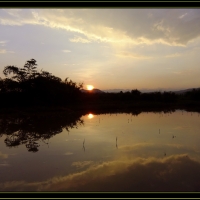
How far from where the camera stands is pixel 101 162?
588cm

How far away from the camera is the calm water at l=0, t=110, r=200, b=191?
14.7 feet

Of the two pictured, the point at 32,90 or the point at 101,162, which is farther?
the point at 32,90

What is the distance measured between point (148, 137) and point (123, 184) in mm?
4826

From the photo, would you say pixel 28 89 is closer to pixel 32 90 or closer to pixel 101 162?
pixel 32 90

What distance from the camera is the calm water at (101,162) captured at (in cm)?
449

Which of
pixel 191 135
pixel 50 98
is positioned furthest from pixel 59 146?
pixel 50 98

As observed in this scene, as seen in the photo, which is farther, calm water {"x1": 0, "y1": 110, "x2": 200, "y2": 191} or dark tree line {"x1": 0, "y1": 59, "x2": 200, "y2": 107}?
dark tree line {"x1": 0, "y1": 59, "x2": 200, "y2": 107}

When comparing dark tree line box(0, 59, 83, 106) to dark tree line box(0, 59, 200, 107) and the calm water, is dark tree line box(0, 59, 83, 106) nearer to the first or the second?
dark tree line box(0, 59, 200, 107)

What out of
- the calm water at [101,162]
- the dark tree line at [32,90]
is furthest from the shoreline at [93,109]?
the calm water at [101,162]

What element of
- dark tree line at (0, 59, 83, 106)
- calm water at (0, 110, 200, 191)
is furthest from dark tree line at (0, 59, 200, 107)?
calm water at (0, 110, 200, 191)

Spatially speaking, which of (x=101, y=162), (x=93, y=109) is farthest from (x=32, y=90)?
(x=101, y=162)

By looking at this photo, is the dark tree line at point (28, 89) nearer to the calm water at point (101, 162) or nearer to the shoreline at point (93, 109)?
the shoreline at point (93, 109)

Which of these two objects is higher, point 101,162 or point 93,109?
point 93,109
